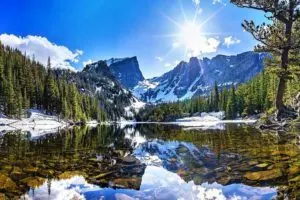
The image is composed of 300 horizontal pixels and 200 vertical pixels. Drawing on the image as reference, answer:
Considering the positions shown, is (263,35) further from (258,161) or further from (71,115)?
(71,115)

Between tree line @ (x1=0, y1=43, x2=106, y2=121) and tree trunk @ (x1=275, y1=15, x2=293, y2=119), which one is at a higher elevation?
tree line @ (x1=0, y1=43, x2=106, y2=121)

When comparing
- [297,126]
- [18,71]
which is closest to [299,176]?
[297,126]

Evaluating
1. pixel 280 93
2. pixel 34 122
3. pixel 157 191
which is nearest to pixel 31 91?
pixel 34 122

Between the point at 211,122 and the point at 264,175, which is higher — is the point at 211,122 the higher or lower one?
the higher one

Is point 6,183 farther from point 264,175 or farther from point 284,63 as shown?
point 284,63

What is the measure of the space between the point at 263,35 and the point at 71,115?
375ft

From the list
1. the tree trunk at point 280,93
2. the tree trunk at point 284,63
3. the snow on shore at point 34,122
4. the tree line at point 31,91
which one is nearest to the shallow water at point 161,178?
the tree trunk at point 284,63

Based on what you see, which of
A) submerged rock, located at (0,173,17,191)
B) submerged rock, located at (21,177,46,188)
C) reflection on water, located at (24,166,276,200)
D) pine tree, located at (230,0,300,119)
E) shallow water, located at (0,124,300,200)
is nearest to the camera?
reflection on water, located at (24,166,276,200)

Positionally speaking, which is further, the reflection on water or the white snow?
the white snow

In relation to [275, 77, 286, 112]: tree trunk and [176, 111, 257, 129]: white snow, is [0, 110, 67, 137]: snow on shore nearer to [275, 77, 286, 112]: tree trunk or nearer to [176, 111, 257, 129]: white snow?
[176, 111, 257, 129]: white snow

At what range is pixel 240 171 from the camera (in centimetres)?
1147

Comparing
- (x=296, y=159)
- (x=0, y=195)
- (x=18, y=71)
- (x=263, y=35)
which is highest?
(x=18, y=71)

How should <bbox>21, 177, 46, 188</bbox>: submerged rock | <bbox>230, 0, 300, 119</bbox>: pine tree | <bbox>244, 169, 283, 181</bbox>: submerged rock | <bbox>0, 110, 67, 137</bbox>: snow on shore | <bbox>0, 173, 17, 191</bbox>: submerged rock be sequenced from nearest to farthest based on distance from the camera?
1. <bbox>244, 169, 283, 181</bbox>: submerged rock
2. <bbox>0, 173, 17, 191</bbox>: submerged rock
3. <bbox>21, 177, 46, 188</bbox>: submerged rock
4. <bbox>230, 0, 300, 119</bbox>: pine tree
5. <bbox>0, 110, 67, 137</bbox>: snow on shore

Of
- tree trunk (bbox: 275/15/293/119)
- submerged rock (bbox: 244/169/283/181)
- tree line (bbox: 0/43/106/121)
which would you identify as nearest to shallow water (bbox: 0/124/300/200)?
submerged rock (bbox: 244/169/283/181)
